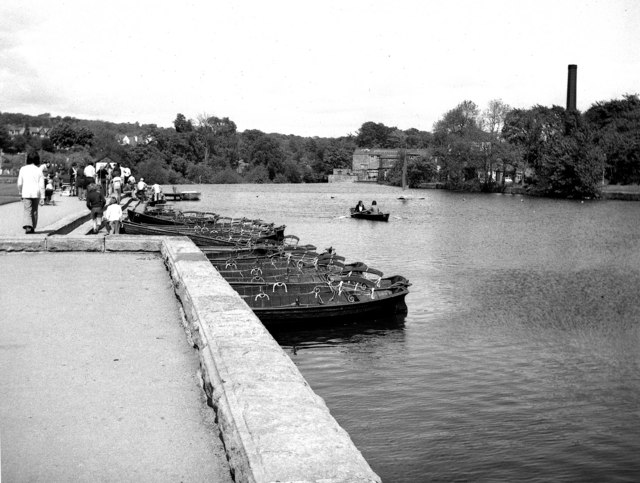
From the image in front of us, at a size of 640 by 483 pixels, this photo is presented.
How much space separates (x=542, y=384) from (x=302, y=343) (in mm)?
5144

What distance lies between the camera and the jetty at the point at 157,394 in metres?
4.40

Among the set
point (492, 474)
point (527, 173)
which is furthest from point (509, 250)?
point (527, 173)

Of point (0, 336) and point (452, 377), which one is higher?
point (0, 336)

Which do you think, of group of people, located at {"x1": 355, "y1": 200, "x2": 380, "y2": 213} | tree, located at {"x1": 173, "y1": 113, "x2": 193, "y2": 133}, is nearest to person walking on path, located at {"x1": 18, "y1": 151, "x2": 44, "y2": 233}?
group of people, located at {"x1": 355, "y1": 200, "x2": 380, "y2": 213}

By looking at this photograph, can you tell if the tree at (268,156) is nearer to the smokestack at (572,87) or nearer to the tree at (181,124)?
the tree at (181,124)

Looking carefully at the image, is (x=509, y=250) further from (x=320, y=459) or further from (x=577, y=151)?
(x=577, y=151)

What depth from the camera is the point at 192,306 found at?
26.9 feet

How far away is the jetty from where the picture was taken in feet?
14.4

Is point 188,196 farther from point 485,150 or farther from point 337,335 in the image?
point 337,335

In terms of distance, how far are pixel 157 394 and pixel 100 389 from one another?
50cm

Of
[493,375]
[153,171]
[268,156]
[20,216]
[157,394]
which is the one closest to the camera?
[157,394]

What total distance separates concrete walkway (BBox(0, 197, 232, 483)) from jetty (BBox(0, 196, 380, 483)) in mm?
12

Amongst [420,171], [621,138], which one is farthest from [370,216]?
[420,171]

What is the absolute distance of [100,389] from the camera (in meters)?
6.25
